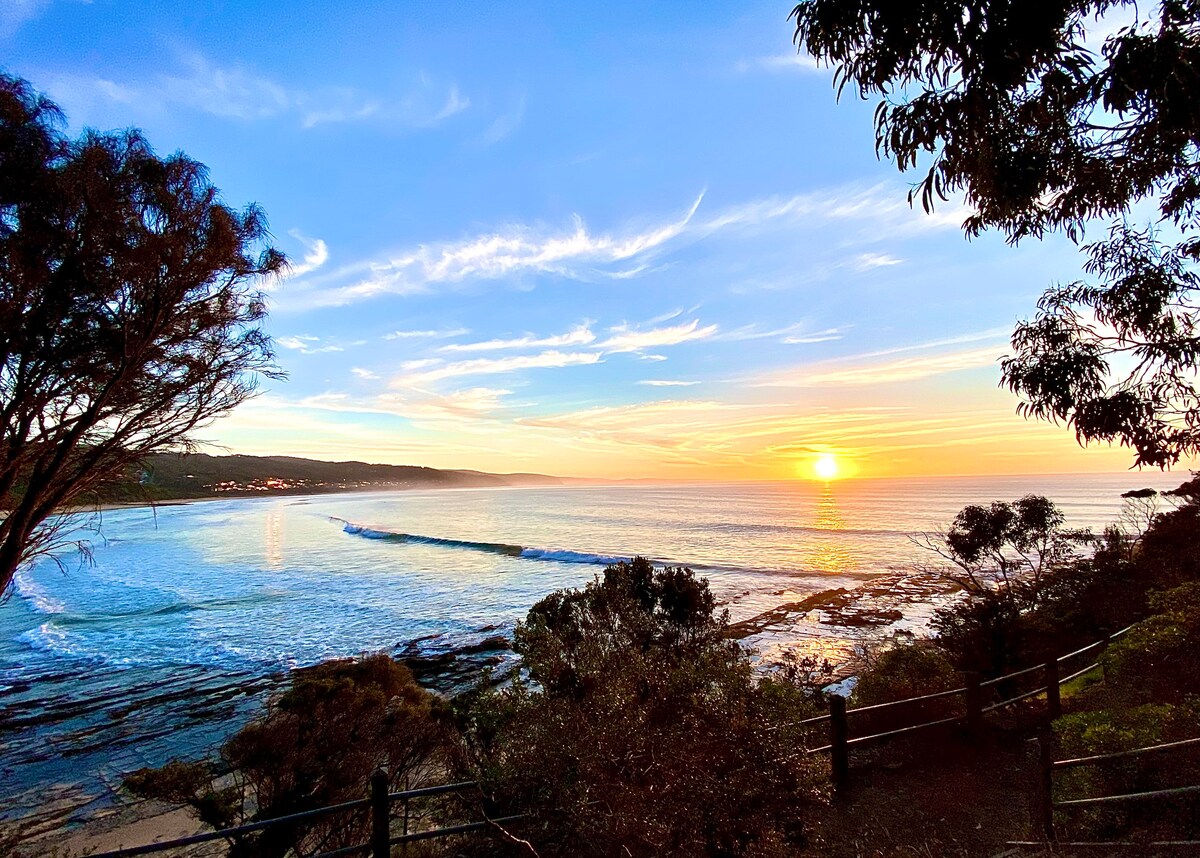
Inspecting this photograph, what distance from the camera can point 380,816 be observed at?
483 cm

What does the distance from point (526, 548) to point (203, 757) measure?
110ft

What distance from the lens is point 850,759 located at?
794cm

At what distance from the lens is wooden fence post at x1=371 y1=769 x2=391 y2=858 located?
4797 millimetres

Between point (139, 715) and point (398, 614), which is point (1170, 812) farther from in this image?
point (398, 614)

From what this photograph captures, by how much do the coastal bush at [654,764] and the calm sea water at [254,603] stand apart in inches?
376

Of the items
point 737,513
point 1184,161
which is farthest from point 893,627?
point 737,513

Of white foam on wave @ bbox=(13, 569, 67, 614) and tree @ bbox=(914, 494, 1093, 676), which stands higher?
tree @ bbox=(914, 494, 1093, 676)

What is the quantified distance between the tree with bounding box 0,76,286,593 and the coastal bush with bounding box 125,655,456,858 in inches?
129

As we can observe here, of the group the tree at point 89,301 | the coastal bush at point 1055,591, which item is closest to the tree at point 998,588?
the coastal bush at point 1055,591

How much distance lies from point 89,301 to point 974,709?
12.1 meters

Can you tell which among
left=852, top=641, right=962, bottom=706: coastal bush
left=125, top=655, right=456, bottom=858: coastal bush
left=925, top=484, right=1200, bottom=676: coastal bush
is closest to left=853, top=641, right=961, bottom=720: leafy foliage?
left=852, top=641, right=962, bottom=706: coastal bush

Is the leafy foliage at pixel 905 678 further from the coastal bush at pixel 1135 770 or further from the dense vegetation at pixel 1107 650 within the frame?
the coastal bush at pixel 1135 770

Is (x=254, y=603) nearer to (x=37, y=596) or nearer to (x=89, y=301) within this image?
(x=37, y=596)

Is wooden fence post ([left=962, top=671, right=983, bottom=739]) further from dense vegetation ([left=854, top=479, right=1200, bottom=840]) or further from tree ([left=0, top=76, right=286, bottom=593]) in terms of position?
tree ([left=0, top=76, right=286, bottom=593])
